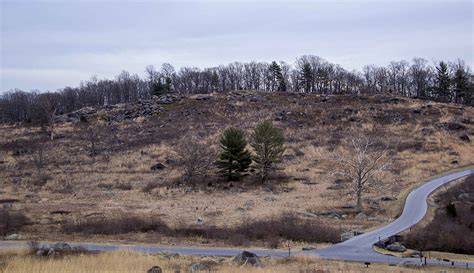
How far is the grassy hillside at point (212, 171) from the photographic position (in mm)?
36062

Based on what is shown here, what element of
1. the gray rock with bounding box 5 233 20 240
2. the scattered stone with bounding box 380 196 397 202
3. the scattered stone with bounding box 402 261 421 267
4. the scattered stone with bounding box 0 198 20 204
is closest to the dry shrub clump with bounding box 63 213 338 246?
the gray rock with bounding box 5 233 20 240

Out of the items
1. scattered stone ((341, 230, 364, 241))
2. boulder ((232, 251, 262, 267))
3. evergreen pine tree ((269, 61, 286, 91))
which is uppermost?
evergreen pine tree ((269, 61, 286, 91))

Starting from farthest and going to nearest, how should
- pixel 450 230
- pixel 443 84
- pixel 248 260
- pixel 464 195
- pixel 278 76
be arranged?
pixel 278 76, pixel 443 84, pixel 464 195, pixel 450 230, pixel 248 260

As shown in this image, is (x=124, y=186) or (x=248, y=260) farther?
(x=124, y=186)

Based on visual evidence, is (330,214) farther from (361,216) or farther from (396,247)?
(396,247)

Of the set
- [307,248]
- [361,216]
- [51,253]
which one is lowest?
[307,248]

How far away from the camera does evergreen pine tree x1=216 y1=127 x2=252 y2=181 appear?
49750 millimetres

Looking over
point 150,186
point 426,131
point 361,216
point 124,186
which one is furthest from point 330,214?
point 426,131

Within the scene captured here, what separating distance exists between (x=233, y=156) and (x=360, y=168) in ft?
54.0

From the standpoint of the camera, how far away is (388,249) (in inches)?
974

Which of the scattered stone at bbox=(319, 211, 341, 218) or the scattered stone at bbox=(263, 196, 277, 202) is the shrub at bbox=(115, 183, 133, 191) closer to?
the scattered stone at bbox=(263, 196, 277, 202)

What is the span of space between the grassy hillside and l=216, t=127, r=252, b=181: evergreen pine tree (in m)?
1.49

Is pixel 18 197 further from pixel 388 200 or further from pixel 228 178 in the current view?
pixel 388 200

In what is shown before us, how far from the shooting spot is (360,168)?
1469 inches
